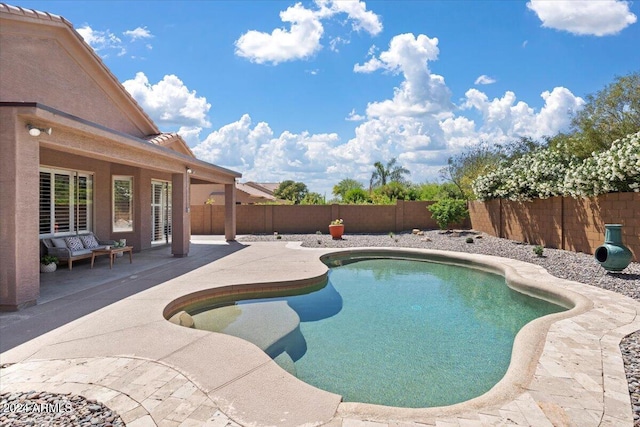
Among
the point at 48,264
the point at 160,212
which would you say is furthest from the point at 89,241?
the point at 160,212

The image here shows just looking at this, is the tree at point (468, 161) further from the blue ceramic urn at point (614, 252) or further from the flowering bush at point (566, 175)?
the blue ceramic urn at point (614, 252)

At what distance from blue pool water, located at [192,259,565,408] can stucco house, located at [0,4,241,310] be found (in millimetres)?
3243

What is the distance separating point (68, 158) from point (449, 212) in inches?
621

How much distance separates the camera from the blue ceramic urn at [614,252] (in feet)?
27.9

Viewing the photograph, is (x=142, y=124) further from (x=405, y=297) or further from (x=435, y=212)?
(x=435, y=212)

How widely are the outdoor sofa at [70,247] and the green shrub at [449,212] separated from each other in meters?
14.7

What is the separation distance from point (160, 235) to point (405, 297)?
421 inches

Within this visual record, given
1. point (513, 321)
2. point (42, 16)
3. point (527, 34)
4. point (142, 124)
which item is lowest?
point (513, 321)

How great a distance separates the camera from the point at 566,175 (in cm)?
1187

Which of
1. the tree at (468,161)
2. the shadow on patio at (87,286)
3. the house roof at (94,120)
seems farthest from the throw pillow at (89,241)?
the tree at (468,161)

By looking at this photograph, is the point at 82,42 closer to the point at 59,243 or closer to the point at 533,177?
the point at 59,243

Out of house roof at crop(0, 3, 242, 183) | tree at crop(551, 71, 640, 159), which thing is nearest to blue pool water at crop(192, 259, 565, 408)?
house roof at crop(0, 3, 242, 183)

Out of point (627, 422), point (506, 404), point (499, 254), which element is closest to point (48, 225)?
point (506, 404)

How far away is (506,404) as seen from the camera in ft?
10.7
